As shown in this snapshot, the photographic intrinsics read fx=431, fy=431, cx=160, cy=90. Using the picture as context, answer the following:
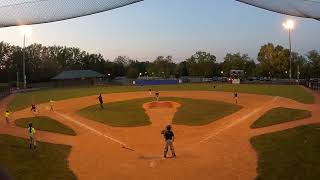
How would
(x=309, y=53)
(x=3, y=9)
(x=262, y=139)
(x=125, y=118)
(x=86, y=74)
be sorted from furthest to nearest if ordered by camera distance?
(x=309, y=53), (x=86, y=74), (x=125, y=118), (x=262, y=139), (x=3, y=9)

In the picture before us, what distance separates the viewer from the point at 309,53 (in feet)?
433

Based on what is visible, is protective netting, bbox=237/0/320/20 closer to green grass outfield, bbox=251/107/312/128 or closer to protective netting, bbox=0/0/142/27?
protective netting, bbox=0/0/142/27

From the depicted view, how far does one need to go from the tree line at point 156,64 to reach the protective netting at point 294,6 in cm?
10086

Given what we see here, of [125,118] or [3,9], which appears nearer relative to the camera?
[3,9]

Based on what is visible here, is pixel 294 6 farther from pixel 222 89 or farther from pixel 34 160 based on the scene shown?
pixel 222 89

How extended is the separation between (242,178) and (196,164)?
10.2ft

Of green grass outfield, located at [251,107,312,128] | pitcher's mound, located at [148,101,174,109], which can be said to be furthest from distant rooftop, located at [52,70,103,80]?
green grass outfield, located at [251,107,312,128]

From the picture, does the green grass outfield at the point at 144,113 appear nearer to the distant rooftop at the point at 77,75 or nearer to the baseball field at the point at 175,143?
the baseball field at the point at 175,143

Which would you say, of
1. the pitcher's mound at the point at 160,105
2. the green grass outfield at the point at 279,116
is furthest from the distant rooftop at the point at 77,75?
the green grass outfield at the point at 279,116

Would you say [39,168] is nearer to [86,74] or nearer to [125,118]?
[125,118]

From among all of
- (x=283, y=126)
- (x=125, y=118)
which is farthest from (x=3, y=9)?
(x=125, y=118)

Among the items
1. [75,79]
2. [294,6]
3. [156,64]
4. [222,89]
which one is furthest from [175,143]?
[156,64]

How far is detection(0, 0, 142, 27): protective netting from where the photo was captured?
7750mm

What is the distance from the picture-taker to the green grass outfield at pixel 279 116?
32.3m
